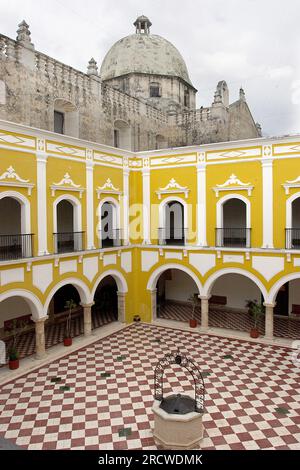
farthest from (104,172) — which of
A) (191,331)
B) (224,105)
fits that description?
(224,105)

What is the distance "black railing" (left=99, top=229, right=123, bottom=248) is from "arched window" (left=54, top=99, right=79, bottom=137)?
4291 mm

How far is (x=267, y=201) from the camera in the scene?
45.7 ft

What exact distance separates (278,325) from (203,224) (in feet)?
18.5

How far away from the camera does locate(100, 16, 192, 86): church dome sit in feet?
72.1

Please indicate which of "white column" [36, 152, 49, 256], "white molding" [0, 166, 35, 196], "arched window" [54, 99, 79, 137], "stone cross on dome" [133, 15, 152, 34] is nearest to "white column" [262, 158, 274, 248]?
"arched window" [54, 99, 79, 137]

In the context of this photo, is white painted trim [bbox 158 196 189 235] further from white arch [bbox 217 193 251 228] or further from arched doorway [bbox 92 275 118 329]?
arched doorway [bbox 92 275 118 329]

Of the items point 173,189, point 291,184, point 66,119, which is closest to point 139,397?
point 173,189

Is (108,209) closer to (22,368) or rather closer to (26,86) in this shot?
(26,86)

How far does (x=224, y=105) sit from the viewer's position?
19953mm

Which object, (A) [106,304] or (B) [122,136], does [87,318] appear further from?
(B) [122,136]

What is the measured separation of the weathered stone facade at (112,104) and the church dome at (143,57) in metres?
0.15

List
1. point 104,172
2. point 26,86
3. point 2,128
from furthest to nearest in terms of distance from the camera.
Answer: point 104,172
point 26,86
point 2,128

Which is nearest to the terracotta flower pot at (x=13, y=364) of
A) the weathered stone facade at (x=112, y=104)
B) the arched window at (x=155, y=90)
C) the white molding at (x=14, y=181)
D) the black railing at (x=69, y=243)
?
the black railing at (x=69, y=243)

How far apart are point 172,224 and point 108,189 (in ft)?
12.8
